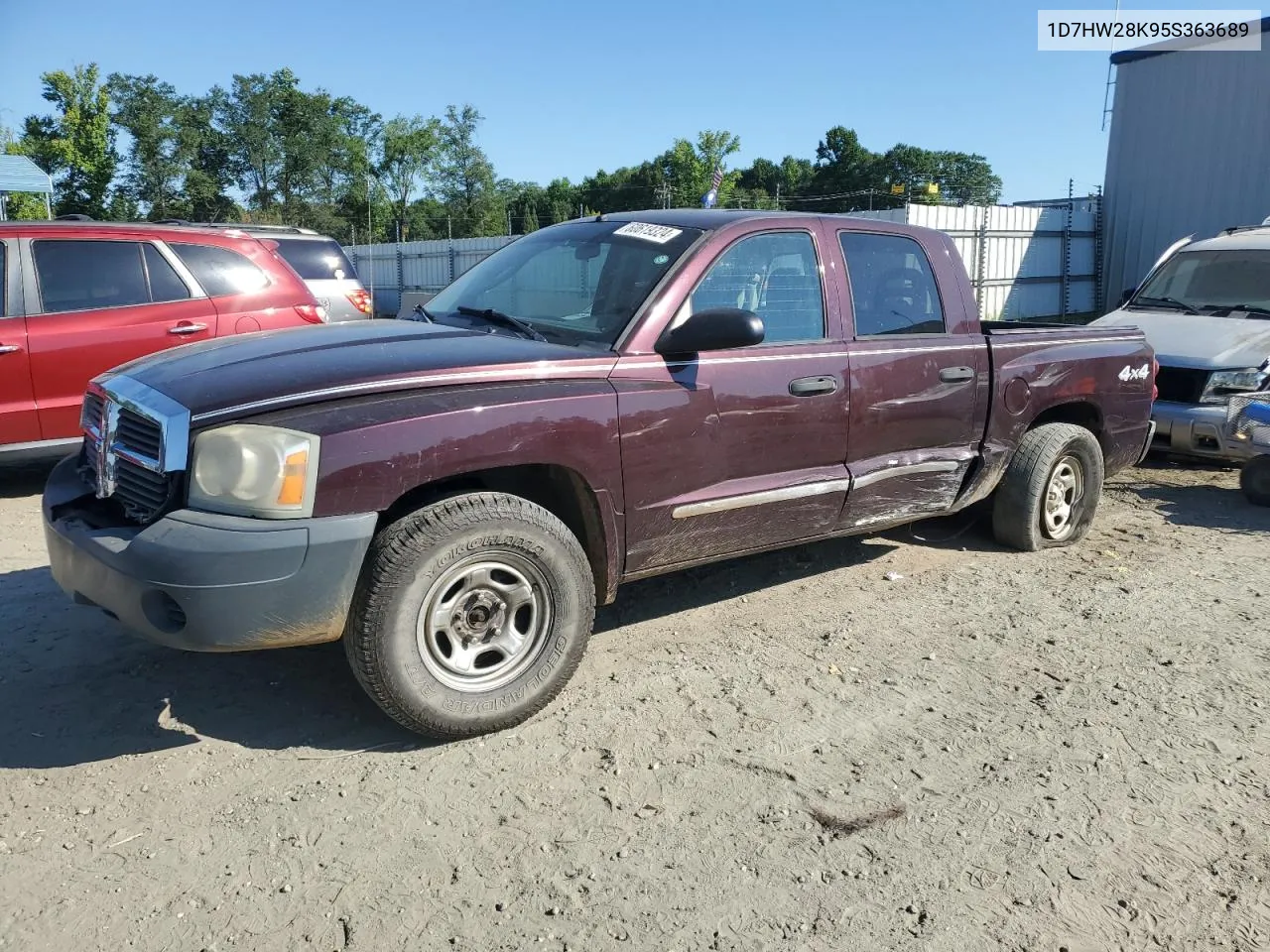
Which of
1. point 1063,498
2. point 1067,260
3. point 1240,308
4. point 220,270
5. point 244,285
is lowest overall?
point 1063,498

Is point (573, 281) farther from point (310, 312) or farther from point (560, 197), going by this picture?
point (560, 197)

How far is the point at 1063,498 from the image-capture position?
5.80 meters

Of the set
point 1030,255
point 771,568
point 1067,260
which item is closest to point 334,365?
point 771,568

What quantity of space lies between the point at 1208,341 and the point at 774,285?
5099 millimetres

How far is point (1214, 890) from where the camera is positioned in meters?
2.66

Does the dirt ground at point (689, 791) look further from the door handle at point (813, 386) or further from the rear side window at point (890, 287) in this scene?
the rear side window at point (890, 287)

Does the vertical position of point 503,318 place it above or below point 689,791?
above

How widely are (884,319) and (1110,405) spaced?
2.00 meters

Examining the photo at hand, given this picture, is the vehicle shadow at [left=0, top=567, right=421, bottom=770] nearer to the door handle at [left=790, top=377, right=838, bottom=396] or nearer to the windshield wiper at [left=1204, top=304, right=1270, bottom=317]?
the door handle at [left=790, top=377, right=838, bottom=396]

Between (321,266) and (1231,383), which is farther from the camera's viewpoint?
(321,266)

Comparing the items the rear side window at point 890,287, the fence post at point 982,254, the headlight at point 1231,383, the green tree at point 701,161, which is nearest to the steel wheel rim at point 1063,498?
the rear side window at point 890,287

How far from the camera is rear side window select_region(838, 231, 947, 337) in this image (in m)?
4.58

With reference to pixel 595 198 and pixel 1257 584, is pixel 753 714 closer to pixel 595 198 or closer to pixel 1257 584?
pixel 1257 584

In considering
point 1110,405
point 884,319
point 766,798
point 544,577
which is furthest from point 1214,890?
point 1110,405
